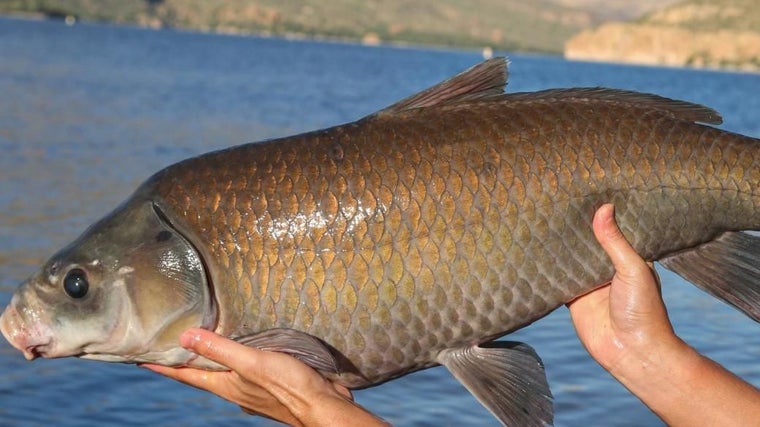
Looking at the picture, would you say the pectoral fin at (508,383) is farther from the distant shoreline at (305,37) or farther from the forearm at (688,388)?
the distant shoreline at (305,37)

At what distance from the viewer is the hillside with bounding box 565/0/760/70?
449ft

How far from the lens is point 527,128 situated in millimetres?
3979

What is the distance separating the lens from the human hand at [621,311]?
3904mm

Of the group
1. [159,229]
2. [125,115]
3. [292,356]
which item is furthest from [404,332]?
[125,115]

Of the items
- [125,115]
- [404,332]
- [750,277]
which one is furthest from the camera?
[125,115]

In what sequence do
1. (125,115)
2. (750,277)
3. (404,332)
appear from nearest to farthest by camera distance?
(404,332) → (750,277) → (125,115)

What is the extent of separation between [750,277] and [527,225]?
2.66ft

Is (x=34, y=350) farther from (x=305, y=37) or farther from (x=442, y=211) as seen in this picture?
(x=305, y=37)

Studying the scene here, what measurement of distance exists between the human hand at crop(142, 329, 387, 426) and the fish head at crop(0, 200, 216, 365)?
4.3 inches

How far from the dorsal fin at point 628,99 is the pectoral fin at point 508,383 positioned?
86 centimetres

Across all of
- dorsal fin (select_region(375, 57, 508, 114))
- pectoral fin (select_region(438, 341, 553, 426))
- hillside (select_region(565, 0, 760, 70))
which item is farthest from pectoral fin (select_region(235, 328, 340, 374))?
hillside (select_region(565, 0, 760, 70))

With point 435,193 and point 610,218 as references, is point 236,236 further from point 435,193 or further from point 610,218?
point 610,218

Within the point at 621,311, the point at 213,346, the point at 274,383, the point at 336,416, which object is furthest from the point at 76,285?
the point at 621,311

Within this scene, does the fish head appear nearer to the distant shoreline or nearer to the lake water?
the lake water
